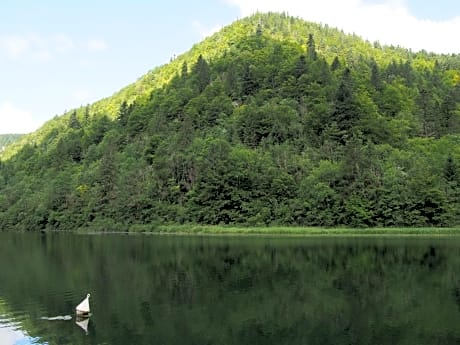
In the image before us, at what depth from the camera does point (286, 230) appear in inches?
4370

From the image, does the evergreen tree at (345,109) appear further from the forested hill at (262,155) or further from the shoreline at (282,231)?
the shoreline at (282,231)

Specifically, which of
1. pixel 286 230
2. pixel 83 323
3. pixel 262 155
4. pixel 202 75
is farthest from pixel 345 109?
pixel 83 323

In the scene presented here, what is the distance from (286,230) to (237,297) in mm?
71462

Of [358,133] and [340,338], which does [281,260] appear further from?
[358,133]

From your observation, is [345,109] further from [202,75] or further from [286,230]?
[202,75]

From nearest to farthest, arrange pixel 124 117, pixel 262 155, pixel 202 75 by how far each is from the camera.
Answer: pixel 262 155 < pixel 202 75 < pixel 124 117

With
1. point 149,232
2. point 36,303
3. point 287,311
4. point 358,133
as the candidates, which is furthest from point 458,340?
point 358,133

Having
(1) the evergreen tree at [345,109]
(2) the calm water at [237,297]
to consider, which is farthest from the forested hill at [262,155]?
(2) the calm water at [237,297]

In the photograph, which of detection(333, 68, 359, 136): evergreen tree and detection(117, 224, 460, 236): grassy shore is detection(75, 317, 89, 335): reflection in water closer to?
detection(117, 224, 460, 236): grassy shore

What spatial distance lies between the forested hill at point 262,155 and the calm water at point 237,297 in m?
46.1

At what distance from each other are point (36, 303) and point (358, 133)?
113 meters

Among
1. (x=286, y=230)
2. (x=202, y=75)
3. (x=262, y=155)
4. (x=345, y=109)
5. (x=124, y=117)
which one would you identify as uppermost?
(x=202, y=75)

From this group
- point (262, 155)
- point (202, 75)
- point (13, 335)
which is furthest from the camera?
point (202, 75)

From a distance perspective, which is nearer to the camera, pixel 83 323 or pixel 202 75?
pixel 83 323
